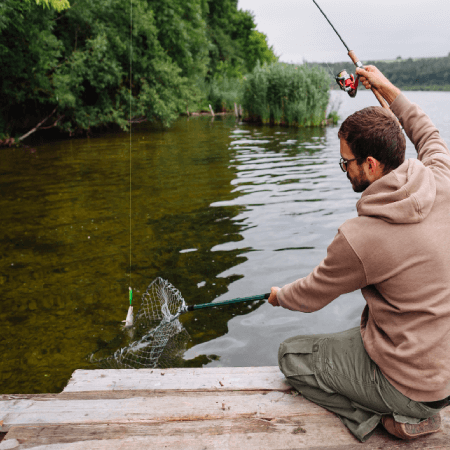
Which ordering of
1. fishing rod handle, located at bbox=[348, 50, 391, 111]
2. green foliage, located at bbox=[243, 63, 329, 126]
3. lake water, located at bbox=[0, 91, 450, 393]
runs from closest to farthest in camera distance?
fishing rod handle, located at bbox=[348, 50, 391, 111], lake water, located at bbox=[0, 91, 450, 393], green foliage, located at bbox=[243, 63, 329, 126]

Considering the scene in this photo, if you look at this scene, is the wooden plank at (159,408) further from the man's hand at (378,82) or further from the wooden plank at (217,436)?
the man's hand at (378,82)

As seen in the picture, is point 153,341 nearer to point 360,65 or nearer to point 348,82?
point 348,82

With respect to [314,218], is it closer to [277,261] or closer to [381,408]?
[277,261]

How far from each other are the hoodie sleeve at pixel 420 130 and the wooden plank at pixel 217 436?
1622 millimetres

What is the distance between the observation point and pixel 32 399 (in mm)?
2748

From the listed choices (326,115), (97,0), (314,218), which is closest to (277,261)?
(314,218)

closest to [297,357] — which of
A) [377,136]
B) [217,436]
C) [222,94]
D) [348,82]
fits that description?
[217,436]

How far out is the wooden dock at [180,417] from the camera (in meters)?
2.31

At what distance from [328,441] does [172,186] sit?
8452mm

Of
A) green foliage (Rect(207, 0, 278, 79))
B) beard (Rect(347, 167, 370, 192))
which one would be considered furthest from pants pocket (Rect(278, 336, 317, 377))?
green foliage (Rect(207, 0, 278, 79))

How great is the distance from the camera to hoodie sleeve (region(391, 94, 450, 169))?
8.66 feet

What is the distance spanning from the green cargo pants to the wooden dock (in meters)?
0.08

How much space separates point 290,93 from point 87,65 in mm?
10001

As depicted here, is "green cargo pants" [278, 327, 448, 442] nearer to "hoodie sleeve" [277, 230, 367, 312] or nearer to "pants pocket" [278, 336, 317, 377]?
"pants pocket" [278, 336, 317, 377]
